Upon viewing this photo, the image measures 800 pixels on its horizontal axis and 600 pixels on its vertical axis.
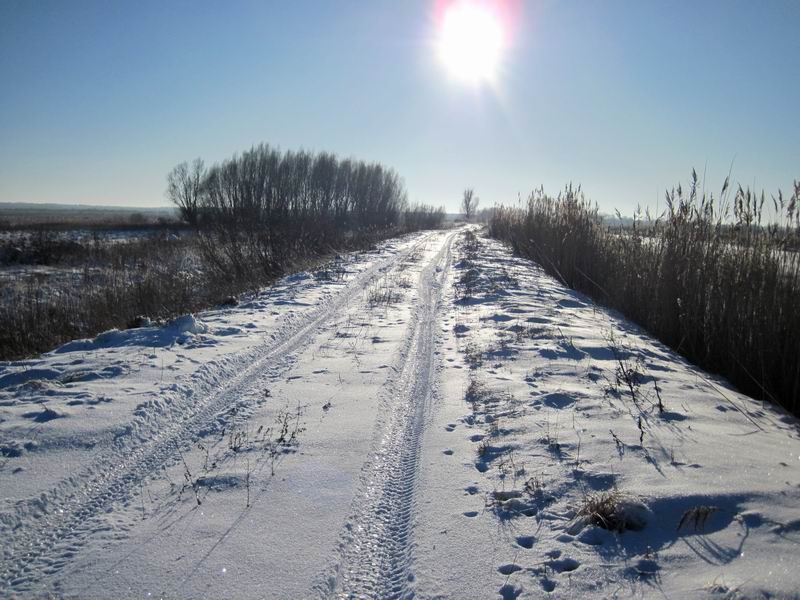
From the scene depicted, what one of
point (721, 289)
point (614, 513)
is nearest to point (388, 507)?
point (614, 513)

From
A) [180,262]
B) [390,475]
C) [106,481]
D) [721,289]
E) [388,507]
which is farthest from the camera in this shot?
[180,262]

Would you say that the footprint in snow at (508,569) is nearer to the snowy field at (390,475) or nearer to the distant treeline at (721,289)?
the snowy field at (390,475)

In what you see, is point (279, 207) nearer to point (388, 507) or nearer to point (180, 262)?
point (180, 262)

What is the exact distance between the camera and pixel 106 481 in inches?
126

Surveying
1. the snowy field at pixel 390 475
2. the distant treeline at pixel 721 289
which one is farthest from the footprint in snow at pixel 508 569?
the distant treeline at pixel 721 289

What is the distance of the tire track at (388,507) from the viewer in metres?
2.36

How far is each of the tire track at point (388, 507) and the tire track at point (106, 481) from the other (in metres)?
1.54

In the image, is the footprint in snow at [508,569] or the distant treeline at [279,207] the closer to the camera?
the footprint in snow at [508,569]

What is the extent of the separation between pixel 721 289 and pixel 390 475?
17.5ft

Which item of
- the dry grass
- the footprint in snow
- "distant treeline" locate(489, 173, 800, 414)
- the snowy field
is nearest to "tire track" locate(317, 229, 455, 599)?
the snowy field

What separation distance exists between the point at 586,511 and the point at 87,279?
45.3 feet

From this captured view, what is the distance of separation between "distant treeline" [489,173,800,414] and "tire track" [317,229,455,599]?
3860 millimetres

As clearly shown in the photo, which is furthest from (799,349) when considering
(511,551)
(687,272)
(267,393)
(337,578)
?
(267,393)

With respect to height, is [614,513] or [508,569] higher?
[614,513]
